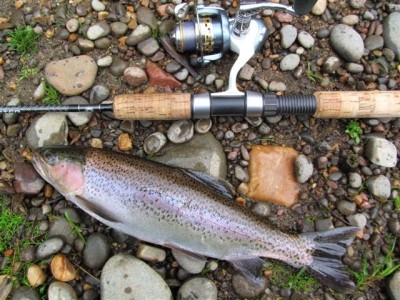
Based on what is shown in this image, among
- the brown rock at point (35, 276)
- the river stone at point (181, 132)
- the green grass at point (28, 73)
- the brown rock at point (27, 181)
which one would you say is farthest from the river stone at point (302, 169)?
the green grass at point (28, 73)

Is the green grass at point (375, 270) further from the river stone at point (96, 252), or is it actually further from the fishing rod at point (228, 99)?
the river stone at point (96, 252)

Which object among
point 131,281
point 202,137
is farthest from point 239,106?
point 131,281

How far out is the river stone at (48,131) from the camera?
Answer: 129 inches

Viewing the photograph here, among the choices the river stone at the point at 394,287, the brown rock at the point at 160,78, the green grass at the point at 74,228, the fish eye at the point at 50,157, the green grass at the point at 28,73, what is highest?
the green grass at the point at 28,73

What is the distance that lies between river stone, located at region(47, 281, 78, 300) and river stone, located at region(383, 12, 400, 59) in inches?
122

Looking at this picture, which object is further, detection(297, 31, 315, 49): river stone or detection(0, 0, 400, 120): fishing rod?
detection(297, 31, 315, 49): river stone

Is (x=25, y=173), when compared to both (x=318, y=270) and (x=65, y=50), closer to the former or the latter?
(x=65, y=50)

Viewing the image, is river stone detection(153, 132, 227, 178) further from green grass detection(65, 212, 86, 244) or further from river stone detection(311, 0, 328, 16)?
river stone detection(311, 0, 328, 16)

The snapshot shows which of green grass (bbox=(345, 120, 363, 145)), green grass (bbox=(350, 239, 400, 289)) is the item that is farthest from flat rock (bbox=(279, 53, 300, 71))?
green grass (bbox=(350, 239, 400, 289))

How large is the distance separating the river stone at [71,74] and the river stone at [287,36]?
4.92 feet

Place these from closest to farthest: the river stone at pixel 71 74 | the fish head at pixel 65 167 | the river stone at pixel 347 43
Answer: the fish head at pixel 65 167 < the river stone at pixel 71 74 < the river stone at pixel 347 43

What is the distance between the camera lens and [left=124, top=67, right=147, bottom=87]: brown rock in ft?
11.2

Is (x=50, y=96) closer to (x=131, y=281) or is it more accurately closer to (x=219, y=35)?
(x=219, y=35)

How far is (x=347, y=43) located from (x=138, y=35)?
1.65 metres
